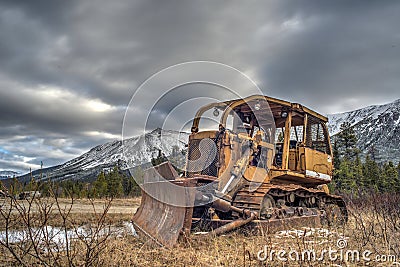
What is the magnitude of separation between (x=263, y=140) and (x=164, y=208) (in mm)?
3628

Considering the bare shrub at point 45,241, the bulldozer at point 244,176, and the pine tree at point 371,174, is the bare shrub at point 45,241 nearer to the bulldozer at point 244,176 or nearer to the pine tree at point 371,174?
the bulldozer at point 244,176

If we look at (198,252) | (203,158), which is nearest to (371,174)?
(203,158)

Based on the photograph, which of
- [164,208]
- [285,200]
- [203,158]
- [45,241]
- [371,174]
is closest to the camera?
[45,241]

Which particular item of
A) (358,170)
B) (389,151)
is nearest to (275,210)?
(358,170)

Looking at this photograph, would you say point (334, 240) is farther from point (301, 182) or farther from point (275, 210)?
point (301, 182)

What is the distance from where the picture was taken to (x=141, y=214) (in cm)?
801

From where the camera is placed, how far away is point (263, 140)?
382 inches

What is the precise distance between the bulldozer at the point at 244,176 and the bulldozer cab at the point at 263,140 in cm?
2

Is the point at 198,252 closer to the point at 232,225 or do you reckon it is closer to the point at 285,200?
the point at 232,225

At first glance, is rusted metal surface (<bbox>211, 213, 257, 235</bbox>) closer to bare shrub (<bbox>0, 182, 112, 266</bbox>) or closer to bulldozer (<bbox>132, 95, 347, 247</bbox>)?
bulldozer (<bbox>132, 95, 347, 247</bbox>)

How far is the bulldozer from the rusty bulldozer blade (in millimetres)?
19

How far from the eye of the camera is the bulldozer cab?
8.58 m

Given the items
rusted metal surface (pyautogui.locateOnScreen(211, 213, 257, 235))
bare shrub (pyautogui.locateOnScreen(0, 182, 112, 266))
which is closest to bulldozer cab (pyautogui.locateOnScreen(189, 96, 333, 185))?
rusted metal surface (pyautogui.locateOnScreen(211, 213, 257, 235))

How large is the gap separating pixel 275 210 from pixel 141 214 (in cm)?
316
